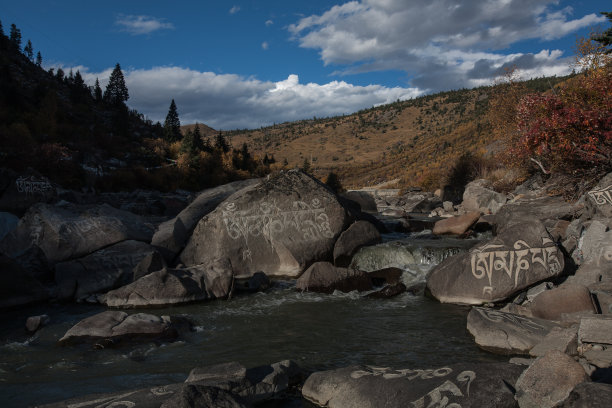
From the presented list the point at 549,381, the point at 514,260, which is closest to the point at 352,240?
the point at 514,260

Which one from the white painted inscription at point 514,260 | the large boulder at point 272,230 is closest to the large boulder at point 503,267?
the white painted inscription at point 514,260

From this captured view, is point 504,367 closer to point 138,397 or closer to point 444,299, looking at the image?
point 138,397

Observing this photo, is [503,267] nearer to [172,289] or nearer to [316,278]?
[316,278]

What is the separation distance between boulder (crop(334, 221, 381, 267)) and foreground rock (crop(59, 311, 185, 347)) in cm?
594

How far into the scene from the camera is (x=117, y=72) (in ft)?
242

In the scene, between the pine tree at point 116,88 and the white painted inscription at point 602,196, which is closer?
the white painted inscription at point 602,196

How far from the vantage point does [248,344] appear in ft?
23.8

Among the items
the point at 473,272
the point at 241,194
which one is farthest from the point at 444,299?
the point at 241,194

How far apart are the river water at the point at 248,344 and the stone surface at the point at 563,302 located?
52.4 inches

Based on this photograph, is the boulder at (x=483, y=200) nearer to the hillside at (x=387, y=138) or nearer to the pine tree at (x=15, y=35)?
the hillside at (x=387, y=138)

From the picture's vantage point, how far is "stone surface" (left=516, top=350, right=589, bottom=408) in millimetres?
4020

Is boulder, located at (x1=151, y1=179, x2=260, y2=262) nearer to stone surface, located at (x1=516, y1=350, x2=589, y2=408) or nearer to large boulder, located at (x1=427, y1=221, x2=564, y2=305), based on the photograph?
large boulder, located at (x1=427, y1=221, x2=564, y2=305)

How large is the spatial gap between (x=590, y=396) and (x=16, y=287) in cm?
1085

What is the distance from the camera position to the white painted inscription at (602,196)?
10492 mm
